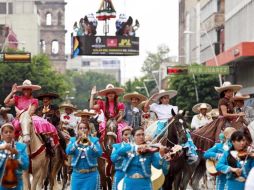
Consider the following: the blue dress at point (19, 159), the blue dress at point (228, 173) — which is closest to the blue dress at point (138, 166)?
the blue dress at point (228, 173)

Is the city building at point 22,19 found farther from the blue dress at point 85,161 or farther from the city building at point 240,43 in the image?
the blue dress at point 85,161

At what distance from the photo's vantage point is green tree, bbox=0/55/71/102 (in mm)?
92562

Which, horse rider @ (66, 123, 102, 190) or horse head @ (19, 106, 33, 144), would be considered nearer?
horse rider @ (66, 123, 102, 190)

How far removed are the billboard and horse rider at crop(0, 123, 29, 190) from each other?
194 ft

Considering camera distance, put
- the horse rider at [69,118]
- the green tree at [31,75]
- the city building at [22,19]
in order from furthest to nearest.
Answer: the city building at [22,19]
the green tree at [31,75]
the horse rider at [69,118]

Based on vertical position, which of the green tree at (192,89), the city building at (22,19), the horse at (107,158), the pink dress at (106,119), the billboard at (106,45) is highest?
the city building at (22,19)

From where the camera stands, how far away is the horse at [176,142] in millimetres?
20359

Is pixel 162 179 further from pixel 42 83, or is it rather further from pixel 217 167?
pixel 42 83

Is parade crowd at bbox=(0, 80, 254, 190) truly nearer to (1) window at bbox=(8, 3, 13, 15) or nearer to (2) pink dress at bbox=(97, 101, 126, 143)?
(2) pink dress at bbox=(97, 101, 126, 143)

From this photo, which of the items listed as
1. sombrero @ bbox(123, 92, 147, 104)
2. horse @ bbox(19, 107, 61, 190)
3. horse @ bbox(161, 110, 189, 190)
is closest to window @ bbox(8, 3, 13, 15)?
sombrero @ bbox(123, 92, 147, 104)

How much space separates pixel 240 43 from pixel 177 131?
42159mm

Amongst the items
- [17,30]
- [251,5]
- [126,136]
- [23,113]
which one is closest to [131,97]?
[23,113]

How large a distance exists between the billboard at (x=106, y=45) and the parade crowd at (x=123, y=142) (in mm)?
46286

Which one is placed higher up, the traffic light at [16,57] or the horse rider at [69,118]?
the traffic light at [16,57]
